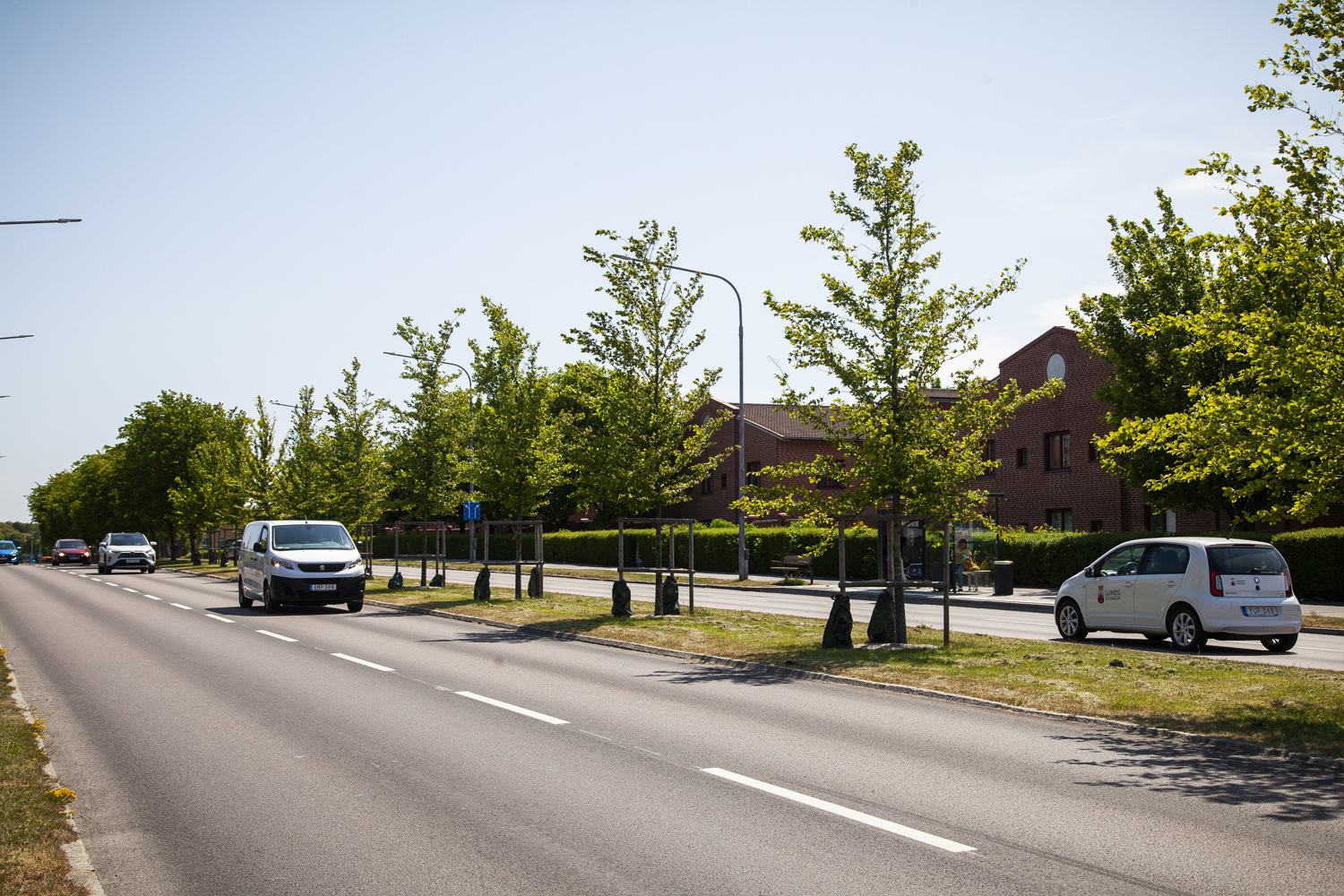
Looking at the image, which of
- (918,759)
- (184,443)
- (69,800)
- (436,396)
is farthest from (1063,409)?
(184,443)

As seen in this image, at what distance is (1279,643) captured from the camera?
15305mm

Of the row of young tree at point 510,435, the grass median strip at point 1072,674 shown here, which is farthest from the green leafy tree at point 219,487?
the grass median strip at point 1072,674

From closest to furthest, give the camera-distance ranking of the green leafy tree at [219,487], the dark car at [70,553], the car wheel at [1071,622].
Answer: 1. the car wheel at [1071,622]
2. the green leafy tree at [219,487]
3. the dark car at [70,553]

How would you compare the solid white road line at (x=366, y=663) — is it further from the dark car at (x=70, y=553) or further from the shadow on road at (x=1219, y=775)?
the dark car at (x=70, y=553)

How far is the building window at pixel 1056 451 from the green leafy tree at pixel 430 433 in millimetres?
24724

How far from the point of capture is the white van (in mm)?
21609

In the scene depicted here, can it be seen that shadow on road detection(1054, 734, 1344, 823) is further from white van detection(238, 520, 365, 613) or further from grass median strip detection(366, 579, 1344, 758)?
white van detection(238, 520, 365, 613)

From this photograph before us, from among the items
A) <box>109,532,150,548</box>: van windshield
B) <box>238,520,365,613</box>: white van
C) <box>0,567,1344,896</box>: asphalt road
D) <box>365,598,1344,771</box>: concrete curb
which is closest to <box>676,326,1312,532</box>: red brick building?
<box>238,520,365,613</box>: white van

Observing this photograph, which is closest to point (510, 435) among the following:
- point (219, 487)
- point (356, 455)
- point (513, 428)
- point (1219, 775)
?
point (513, 428)

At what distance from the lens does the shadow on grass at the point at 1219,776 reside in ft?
20.8

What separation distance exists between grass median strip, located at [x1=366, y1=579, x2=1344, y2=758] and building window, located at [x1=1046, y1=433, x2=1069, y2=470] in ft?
88.9

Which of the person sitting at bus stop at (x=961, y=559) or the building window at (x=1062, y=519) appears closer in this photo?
the person sitting at bus stop at (x=961, y=559)

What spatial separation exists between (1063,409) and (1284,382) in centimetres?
3472

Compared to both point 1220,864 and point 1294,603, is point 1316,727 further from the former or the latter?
point 1294,603
